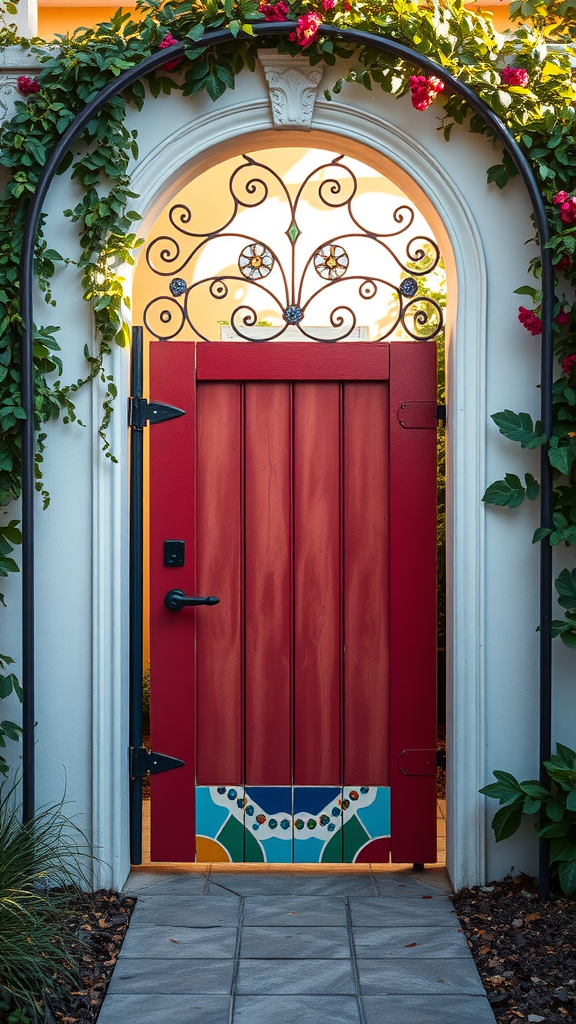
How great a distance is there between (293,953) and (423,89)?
2867 mm

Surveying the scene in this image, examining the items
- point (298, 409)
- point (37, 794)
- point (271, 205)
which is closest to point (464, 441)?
point (298, 409)

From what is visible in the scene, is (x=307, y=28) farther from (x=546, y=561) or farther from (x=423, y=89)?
(x=546, y=561)

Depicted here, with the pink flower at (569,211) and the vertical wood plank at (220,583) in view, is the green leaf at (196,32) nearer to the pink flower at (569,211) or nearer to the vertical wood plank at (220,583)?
the vertical wood plank at (220,583)

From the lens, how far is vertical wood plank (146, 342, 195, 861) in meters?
3.46

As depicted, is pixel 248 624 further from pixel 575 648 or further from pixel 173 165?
pixel 173 165

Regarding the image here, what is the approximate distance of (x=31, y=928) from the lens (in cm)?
256

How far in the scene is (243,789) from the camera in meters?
3.51

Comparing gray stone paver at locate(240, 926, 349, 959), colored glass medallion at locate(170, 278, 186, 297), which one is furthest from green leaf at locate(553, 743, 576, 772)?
colored glass medallion at locate(170, 278, 186, 297)

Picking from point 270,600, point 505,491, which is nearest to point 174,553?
point 270,600

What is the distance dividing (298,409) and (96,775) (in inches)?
61.1

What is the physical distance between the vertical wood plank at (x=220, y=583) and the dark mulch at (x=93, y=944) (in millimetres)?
596

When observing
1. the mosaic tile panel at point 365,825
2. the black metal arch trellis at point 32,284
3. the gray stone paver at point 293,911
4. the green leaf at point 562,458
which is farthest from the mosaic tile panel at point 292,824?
the green leaf at point 562,458

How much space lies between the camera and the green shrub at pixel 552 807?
3.08 meters

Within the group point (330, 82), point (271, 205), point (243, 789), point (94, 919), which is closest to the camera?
point (94, 919)
